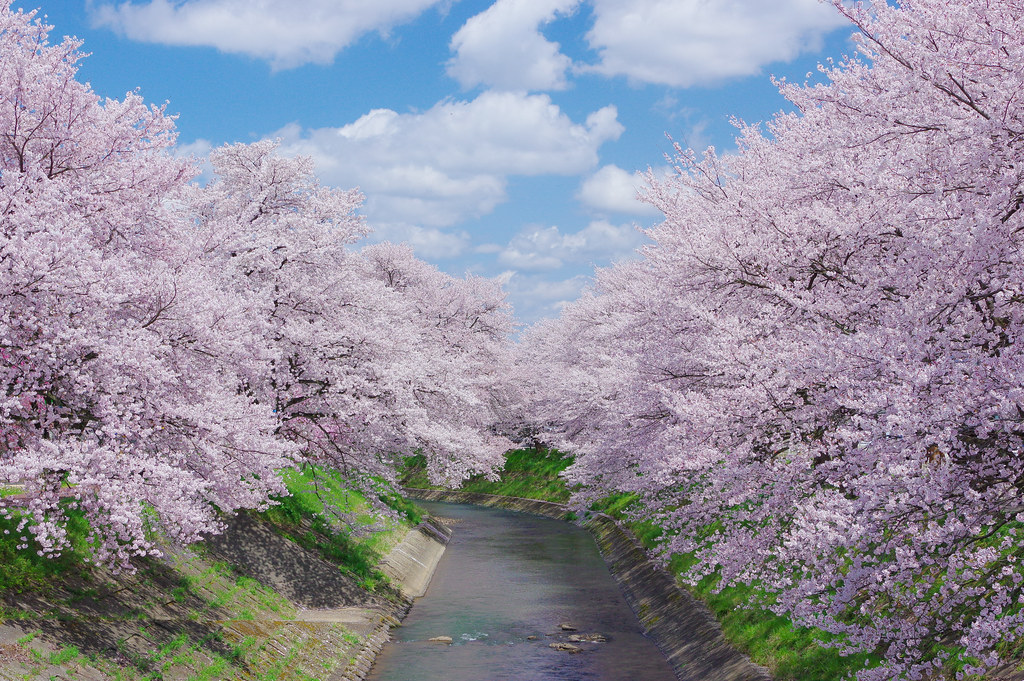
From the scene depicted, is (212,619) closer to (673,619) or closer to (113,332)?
(113,332)

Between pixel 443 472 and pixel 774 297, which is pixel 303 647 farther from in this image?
pixel 774 297

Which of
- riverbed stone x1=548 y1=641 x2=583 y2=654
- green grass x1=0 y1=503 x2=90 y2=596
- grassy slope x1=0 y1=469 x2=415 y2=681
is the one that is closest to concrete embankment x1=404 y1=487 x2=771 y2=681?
riverbed stone x1=548 y1=641 x2=583 y2=654

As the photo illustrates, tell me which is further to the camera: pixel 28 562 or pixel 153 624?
pixel 153 624

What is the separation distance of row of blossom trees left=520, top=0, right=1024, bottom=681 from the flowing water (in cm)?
463

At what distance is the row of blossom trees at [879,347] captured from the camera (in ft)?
29.5

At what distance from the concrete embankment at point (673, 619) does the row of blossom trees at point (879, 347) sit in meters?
2.47

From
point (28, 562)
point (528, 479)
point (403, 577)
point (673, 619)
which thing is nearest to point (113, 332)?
point (28, 562)

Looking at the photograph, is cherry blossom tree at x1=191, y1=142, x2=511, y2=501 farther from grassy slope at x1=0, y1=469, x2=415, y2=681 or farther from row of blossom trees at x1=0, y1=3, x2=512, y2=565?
grassy slope at x1=0, y1=469, x2=415, y2=681

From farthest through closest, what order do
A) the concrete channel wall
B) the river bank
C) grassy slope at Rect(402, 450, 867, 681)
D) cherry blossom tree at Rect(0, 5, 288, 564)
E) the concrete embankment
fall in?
the concrete channel wall < the concrete embankment < grassy slope at Rect(402, 450, 867, 681) < the river bank < cherry blossom tree at Rect(0, 5, 288, 564)

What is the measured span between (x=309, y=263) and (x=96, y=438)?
13497 millimetres

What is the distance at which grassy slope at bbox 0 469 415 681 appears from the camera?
1327cm

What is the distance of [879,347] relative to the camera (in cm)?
1016

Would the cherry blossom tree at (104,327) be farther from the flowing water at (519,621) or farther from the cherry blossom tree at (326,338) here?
the flowing water at (519,621)

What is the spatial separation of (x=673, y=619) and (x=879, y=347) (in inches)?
650
